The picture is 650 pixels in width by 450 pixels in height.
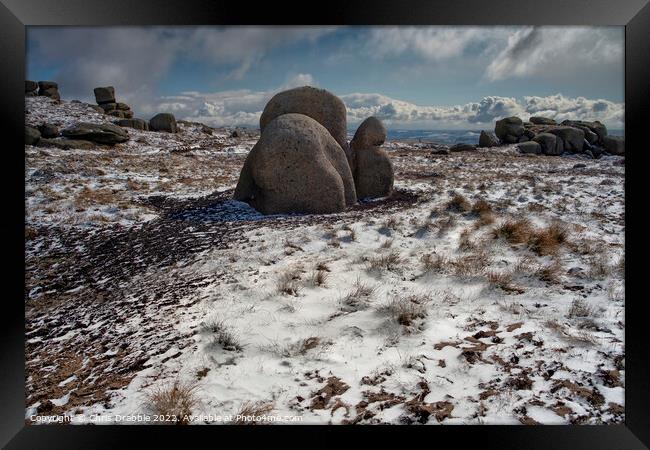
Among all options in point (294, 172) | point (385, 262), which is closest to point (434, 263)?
point (385, 262)

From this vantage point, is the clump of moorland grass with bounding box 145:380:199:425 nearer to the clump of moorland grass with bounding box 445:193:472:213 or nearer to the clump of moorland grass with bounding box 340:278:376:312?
the clump of moorland grass with bounding box 340:278:376:312

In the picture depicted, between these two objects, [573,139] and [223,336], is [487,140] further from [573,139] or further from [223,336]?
[223,336]

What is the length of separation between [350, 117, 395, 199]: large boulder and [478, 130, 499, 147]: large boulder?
26423 mm

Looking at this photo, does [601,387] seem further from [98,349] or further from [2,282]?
[2,282]

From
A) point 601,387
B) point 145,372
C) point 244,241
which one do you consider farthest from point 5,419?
point 601,387

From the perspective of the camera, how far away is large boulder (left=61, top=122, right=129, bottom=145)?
61.8 ft

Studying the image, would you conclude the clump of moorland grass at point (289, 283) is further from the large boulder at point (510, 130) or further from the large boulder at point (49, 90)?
the large boulder at point (510, 130)

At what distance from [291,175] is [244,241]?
2410 mm

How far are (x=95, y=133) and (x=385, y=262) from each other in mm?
20704

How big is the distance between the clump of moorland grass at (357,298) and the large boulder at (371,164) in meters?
5.91

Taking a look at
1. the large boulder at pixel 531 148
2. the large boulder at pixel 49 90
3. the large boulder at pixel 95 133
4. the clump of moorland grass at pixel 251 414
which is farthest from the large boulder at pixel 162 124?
the clump of moorland grass at pixel 251 414

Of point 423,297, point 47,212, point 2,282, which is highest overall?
point 47,212

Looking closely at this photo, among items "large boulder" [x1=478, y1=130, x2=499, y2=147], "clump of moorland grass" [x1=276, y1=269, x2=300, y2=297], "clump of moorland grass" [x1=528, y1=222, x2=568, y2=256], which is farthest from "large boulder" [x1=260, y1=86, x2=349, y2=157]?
"large boulder" [x1=478, y1=130, x2=499, y2=147]

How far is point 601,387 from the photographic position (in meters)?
2.66
